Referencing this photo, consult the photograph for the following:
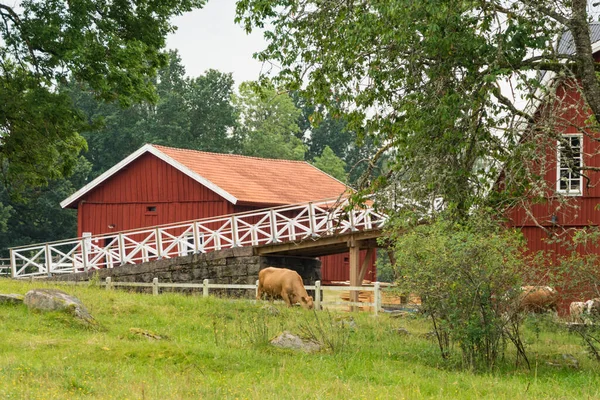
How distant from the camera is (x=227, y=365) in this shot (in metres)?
13.9

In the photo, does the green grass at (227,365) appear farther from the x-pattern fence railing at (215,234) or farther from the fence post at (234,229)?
the fence post at (234,229)

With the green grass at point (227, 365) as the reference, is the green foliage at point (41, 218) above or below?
above

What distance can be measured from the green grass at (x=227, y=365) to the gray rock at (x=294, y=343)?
23 centimetres

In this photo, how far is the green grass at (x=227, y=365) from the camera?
11.6 m

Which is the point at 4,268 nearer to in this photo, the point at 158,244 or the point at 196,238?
the point at 158,244

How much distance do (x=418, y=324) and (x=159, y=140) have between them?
42757 millimetres

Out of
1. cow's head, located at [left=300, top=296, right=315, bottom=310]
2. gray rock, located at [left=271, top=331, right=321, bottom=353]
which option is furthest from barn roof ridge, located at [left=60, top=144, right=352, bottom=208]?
gray rock, located at [left=271, top=331, right=321, bottom=353]

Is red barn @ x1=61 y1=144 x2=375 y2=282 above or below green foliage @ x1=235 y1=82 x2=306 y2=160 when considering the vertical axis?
below

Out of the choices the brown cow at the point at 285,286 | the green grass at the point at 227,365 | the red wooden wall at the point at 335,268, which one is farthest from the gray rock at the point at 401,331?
the red wooden wall at the point at 335,268

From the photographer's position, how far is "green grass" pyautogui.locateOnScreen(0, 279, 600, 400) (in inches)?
456

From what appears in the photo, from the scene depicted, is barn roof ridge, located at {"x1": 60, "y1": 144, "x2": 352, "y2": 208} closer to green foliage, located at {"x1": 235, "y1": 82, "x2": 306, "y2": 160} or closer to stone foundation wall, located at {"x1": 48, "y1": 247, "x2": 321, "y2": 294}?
stone foundation wall, located at {"x1": 48, "y1": 247, "x2": 321, "y2": 294}

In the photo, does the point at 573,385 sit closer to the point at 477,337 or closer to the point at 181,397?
the point at 477,337

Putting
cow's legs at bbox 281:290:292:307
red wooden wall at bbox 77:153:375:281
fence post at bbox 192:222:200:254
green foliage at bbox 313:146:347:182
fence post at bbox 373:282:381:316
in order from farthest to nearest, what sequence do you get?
green foliage at bbox 313:146:347:182
red wooden wall at bbox 77:153:375:281
fence post at bbox 192:222:200:254
cow's legs at bbox 281:290:292:307
fence post at bbox 373:282:381:316

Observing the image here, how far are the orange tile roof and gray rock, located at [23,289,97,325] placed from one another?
1614 cm
